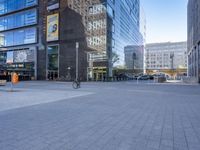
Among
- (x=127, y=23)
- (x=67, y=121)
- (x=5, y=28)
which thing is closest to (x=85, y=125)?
(x=67, y=121)

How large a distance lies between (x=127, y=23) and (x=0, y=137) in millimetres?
61688

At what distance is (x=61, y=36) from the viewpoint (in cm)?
4816

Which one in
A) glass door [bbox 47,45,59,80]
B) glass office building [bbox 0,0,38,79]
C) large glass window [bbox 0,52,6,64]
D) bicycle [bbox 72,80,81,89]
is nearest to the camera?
bicycle [bbox 72,80,81,89]

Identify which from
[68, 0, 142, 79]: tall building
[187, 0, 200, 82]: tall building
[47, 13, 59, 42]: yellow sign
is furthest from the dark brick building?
[187, 0, 200, 82]: tall building

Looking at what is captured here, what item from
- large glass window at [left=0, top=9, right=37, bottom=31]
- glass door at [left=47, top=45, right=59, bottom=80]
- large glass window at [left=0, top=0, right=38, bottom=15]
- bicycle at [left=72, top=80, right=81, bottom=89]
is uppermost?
large glass window at [left=0, top=0, right=38, bottom=15]

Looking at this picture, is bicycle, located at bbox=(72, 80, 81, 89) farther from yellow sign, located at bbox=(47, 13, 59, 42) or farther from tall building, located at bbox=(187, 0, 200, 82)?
yellow sign, located at bbox=(47, 13, 59, 42)

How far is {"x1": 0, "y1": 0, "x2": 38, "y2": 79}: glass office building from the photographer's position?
5409 cm

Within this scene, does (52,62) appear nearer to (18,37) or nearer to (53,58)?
(53,58)

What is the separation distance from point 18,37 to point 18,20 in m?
5.25

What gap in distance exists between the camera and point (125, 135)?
16.3 ft

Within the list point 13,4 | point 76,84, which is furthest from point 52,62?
point 76,84

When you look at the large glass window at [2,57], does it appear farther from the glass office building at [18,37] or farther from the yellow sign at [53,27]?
the yellow sign at [53,27]

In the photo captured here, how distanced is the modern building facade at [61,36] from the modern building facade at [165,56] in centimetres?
5082

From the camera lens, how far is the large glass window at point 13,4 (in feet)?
182
